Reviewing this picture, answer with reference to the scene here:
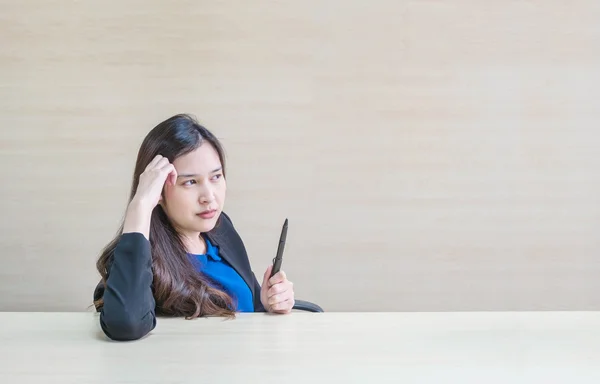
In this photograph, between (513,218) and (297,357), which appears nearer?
(297,357)

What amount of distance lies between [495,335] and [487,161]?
153 centimetres

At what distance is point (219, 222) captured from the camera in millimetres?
2041

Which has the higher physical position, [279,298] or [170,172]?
[170,172]

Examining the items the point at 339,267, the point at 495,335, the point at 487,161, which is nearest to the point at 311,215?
the point at 339,267

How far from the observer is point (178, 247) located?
1.73m

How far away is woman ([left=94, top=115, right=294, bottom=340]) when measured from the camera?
4.64 feet

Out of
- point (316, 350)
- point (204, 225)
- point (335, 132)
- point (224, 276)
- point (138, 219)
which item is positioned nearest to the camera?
point (316, 350)

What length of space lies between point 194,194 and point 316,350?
610 millimetres

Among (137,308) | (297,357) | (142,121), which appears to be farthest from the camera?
(142,121)

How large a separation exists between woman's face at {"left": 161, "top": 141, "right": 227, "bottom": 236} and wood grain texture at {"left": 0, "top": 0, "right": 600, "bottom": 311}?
3.32ft

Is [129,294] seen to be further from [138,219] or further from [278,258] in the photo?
[278,258]

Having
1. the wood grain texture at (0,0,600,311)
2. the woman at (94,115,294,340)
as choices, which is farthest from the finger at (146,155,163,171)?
the wood grain texture at (0,0,600,311)

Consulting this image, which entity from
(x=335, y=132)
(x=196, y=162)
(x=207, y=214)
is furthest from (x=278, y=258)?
(x=335, y=132)

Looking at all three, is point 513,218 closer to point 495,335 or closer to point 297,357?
point 495,335
